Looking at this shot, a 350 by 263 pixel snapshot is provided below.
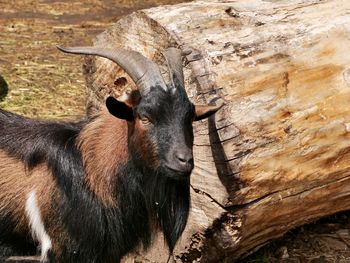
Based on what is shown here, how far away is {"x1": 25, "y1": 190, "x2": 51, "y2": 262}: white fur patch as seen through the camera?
15.7 feet

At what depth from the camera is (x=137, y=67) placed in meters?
4.38

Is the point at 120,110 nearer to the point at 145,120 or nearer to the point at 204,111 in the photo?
the point at 145,120

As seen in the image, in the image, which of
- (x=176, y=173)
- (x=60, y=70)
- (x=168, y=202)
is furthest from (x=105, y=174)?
(x=60, y=70)

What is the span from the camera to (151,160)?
4320 mm

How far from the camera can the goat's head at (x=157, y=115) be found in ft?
13.8

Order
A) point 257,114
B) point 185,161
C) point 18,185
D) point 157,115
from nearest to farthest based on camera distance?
point 185,161
point 157,115
point 257,114
point 18,185

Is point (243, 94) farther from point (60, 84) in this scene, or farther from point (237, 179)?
point (60, 84)

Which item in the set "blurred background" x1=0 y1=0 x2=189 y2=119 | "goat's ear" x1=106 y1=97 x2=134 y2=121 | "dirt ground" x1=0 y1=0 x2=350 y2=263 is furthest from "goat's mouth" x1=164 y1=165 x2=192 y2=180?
"blurred background" x1=0 y1=0 x2=189 y2=119

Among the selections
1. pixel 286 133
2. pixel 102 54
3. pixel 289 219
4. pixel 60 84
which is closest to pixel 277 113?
pixel 286 133

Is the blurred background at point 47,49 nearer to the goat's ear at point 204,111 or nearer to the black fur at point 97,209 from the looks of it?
the black fur at point 97,209

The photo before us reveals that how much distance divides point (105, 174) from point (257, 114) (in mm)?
999

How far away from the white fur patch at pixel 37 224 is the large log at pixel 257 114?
79cm

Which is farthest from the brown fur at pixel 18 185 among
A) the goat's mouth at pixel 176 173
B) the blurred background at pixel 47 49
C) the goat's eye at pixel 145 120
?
the blurred background at pixel 47 49

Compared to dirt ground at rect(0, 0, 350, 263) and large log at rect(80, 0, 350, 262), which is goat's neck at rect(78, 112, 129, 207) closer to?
large log at rect(80, 0, 350, 262)
